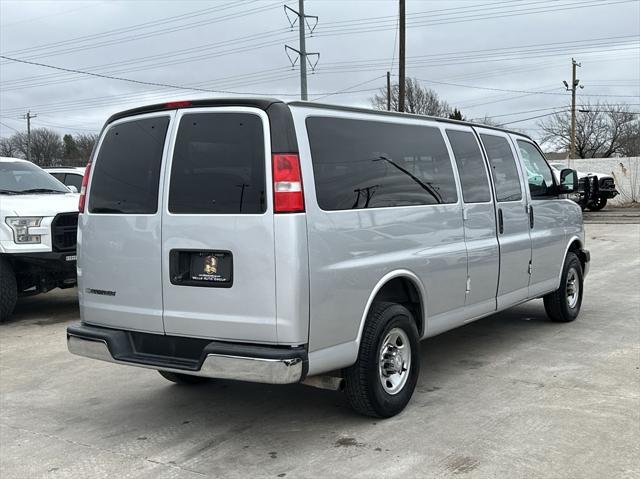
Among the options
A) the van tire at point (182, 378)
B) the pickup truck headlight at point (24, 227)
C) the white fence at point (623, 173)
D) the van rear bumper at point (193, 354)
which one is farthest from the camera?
the white fence at point (623, 173)

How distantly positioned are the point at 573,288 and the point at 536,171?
1657 millimetres

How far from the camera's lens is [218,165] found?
410 cm

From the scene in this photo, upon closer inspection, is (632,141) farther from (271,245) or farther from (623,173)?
(271,245)

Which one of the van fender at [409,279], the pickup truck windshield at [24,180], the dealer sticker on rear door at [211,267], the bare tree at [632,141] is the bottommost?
the van fender at [409,279]

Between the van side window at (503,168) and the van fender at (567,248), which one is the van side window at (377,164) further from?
the van fender at (567,248)

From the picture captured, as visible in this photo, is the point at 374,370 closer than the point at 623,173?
Yes

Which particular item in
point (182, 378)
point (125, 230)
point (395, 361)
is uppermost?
point (125, 230)

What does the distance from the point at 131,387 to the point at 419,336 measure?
2.54 metres

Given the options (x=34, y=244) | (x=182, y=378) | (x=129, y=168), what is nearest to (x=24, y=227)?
(x=34, y=244)

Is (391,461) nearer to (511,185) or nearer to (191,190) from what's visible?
(191,190)

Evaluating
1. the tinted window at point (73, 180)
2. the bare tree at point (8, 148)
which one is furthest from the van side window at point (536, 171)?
the bare tree at point (8, 148)

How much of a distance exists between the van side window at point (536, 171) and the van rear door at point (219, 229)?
3819 mm

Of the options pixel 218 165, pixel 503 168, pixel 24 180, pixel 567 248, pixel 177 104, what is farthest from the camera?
pixel 24 180

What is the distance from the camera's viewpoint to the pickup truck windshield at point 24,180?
29.8 feet
